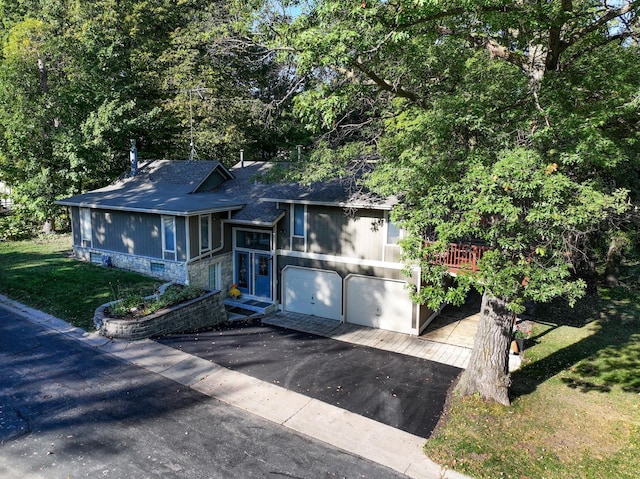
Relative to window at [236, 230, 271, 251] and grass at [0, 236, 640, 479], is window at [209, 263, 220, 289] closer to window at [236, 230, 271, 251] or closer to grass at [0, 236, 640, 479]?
window at [236, 230, 271, 251]

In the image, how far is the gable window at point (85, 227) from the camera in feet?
62.9

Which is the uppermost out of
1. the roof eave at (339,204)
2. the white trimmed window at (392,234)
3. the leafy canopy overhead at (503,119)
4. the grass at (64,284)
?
the leafy canopy overhead at (503,119)

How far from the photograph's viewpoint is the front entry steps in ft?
54.0

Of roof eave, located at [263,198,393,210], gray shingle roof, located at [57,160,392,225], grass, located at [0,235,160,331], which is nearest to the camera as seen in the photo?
grass, located at [0,235,160,331]

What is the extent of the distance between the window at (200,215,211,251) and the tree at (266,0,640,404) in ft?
25.6

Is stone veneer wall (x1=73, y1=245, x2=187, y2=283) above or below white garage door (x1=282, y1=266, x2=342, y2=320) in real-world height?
above

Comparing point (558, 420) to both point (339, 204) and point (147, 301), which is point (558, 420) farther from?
point (147, 301)

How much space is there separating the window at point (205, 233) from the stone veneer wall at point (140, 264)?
1152 millimetres

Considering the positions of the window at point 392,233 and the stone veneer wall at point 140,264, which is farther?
the stone veneer wall at point 140,264

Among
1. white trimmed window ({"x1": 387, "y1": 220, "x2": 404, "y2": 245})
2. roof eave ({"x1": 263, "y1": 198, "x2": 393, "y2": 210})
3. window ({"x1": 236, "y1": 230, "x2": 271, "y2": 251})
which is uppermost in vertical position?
roof eave ({"x1": 263, "y1": 198, "x2": 393, "y2": 210})

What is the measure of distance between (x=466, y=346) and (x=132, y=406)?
10290 mm

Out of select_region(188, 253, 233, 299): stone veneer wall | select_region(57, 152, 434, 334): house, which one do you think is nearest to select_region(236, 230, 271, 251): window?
select_region(57, 152, 434, 334): house

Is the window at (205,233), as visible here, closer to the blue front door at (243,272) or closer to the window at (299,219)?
the blue front door at (243,272)

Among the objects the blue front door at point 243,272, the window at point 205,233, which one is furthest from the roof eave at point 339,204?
the blue front door at point 243,272
